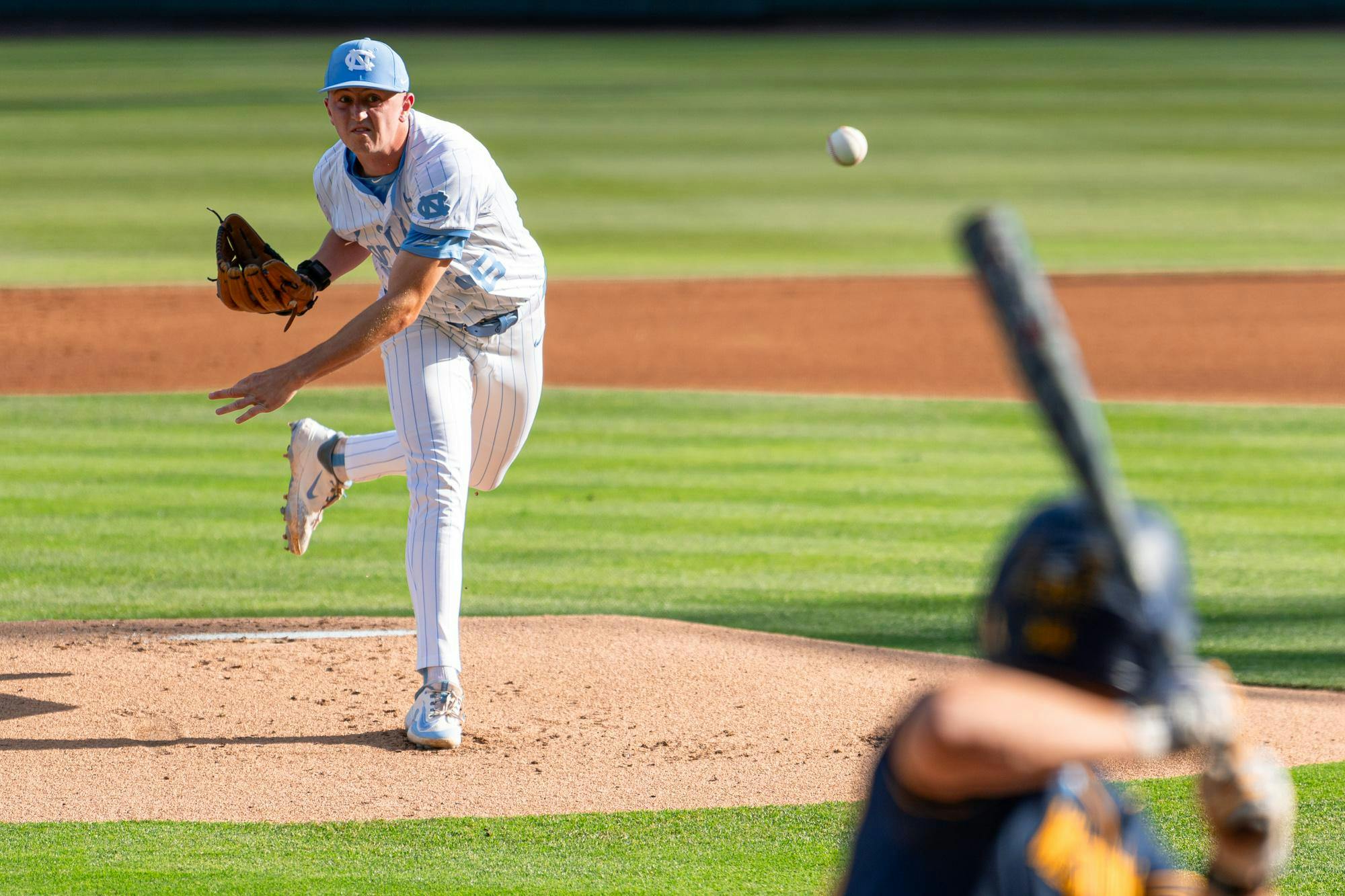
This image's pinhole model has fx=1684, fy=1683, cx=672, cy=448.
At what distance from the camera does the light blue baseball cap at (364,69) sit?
4664 millimetres

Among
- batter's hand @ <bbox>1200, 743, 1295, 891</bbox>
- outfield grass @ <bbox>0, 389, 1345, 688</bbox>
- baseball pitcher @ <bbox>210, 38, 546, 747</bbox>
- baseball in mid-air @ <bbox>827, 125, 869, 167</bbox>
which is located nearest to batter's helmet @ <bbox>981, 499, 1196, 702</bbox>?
batter's hand @ <bbox>1200, 743, 1295, 891</bbox>

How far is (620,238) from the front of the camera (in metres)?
20.3

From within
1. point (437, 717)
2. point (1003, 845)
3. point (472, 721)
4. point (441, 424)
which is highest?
point (1003, 845)

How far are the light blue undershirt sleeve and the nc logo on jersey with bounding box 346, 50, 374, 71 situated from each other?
459mm

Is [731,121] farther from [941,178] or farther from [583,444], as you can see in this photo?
[583,444]

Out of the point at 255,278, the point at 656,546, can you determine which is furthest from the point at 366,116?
the point at 656,546

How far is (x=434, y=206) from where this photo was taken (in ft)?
15.5

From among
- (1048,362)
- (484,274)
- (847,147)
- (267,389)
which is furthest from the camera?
(847,147)

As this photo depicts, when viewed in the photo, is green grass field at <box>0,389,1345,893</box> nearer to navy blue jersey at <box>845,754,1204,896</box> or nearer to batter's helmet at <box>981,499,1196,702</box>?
navy blue jersey at <box>845,754,1204,896</box>

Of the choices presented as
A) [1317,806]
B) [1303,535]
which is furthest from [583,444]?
[1317,806]

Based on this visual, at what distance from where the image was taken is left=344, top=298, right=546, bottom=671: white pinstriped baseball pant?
4.85 m

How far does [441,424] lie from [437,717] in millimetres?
842

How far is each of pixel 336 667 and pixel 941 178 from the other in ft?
67.3

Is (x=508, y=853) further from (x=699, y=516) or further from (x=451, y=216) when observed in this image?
(x=699, y=516)
